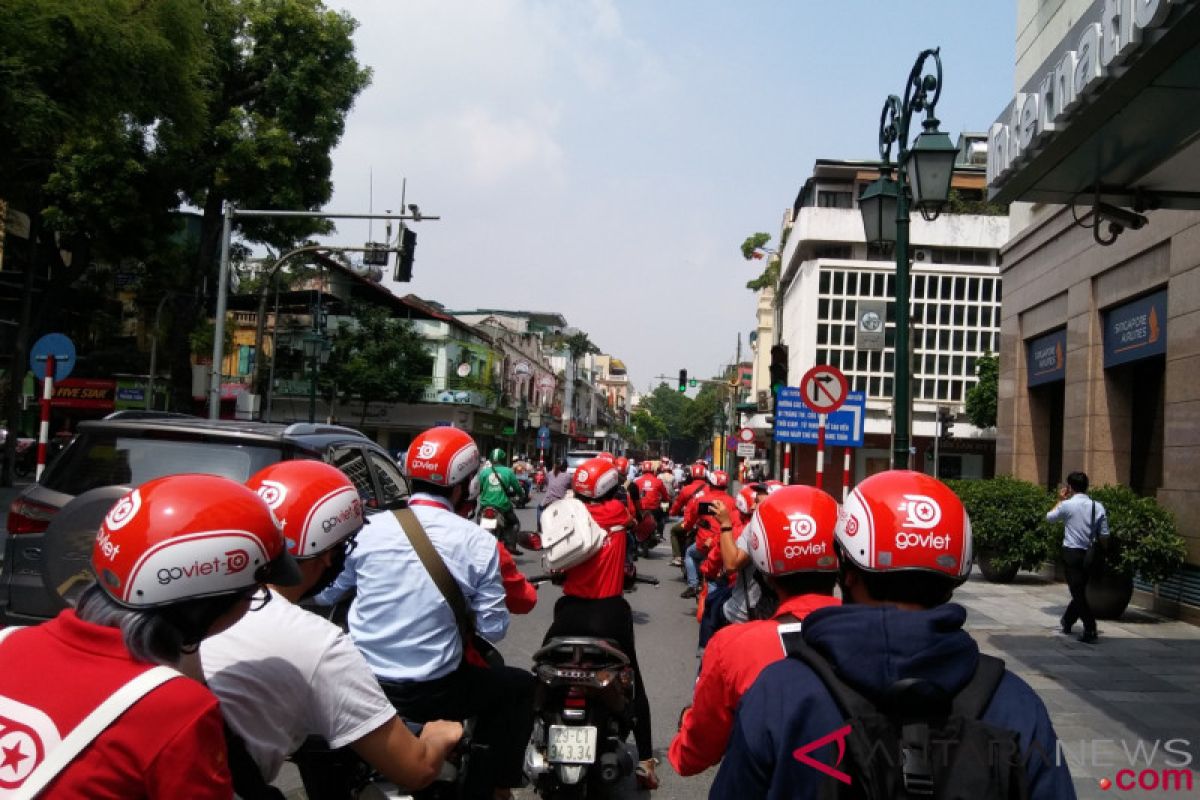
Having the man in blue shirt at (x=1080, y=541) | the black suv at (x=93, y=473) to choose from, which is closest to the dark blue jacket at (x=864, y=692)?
the black suv at (x=93, y=473)

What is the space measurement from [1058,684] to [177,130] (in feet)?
40.9

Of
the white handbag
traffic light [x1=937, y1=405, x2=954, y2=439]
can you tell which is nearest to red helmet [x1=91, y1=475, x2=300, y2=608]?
the white handbag

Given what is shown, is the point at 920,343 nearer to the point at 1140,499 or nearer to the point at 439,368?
the point at 439,368

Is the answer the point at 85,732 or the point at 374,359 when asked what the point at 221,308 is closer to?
the point at 85,732

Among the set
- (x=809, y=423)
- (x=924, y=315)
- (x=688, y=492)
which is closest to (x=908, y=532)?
(x=688, y=492)

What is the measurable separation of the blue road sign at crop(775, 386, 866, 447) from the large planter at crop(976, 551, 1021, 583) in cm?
255

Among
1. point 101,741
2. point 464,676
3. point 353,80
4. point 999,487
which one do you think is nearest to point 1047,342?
point 999,487

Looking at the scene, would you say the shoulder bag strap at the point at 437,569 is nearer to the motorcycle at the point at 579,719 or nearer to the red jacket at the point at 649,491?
the motorcycle at the point at 579,719

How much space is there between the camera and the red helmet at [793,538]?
3.09m

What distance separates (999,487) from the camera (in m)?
14.0

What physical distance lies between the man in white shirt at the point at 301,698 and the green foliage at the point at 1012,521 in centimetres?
1239

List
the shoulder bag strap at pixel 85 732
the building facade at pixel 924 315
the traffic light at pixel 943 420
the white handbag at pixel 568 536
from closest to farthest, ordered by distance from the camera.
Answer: the shoulder bag strap at pixel 85 732
the white handbag at pixel 568 536
the traffic light at pixel 943 420
the building facade at pixel 924 315

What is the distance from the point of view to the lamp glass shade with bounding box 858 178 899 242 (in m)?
10.5

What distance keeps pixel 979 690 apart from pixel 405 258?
1670 centimetres
